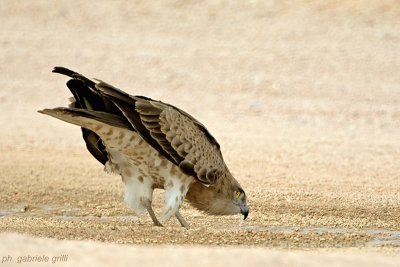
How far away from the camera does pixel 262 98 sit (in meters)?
21.5

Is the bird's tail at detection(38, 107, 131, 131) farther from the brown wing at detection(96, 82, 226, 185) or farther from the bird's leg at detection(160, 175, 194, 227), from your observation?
the bird's leg at detection(160, 175, 194, 227)

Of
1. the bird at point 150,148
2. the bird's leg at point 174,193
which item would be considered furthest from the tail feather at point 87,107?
the bird's leg at point 174,193

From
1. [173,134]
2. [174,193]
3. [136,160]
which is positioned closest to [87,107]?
[136,160]

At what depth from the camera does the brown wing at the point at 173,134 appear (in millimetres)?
9602

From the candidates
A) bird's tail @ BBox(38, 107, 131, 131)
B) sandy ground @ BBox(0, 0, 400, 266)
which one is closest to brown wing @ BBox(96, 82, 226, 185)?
bird's tail @ BBox(38, 107, 131, 131)

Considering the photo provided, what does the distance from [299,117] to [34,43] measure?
283 inches

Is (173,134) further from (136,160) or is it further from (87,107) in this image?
(87,107)

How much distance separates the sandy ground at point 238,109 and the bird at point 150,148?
0.99 feet

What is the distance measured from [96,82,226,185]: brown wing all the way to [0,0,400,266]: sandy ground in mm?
575

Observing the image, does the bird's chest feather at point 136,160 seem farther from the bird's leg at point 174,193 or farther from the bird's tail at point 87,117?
the bird's tail at point 87,117

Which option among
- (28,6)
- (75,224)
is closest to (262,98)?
(28,6)

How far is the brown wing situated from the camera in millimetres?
9602

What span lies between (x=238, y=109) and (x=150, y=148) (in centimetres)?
1111

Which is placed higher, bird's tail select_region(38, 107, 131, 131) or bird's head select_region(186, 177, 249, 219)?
bird's tail select_region(38, 107, 131, 131)
